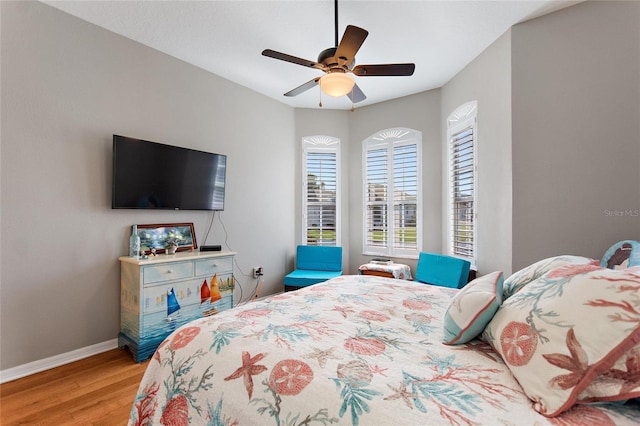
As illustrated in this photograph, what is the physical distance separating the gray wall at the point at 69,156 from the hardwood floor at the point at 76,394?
0.23 meters

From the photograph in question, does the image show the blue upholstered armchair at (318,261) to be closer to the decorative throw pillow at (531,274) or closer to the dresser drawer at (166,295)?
the dresser drawer at (166,295)

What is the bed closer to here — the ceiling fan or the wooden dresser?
the wooden dresser

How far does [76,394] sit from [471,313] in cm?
258

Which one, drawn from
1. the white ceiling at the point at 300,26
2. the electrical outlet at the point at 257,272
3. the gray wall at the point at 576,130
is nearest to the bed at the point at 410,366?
the gray wall at the point at 576,130

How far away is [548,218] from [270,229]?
10.5ft

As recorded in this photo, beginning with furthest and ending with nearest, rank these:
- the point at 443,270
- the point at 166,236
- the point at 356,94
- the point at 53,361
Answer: the point at 443,270 → the point at 166,236 → the point at 356,94 → the point at 53,361

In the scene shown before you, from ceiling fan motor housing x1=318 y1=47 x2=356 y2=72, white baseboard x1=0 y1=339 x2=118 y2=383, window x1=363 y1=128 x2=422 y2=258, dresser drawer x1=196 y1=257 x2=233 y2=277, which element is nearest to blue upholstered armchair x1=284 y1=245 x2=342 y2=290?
window x1=363 y1=128 x2=422 y2=258

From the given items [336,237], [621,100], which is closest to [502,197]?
[621,100]

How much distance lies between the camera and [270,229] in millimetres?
4211

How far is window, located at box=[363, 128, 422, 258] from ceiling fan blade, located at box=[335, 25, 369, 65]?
7.93ft

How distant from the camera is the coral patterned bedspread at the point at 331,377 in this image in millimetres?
755

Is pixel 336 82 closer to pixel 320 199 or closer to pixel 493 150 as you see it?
pixel 493 150

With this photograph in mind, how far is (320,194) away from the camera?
184 inches

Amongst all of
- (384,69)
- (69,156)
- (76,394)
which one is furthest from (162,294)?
(384,69)
